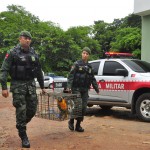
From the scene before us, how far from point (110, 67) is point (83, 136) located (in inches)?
141

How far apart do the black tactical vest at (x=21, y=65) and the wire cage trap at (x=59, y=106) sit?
0.83 meters

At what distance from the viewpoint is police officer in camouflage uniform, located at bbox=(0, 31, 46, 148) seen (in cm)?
593

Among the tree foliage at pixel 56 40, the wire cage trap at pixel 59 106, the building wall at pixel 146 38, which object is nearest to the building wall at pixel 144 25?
the building wall at pixel 146 38

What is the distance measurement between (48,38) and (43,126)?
3533 cm

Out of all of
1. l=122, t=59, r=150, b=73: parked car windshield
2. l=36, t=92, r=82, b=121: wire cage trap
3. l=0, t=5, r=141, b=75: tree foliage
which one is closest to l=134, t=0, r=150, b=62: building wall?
l=122, t=59, r=150, b=73: parked car windshield

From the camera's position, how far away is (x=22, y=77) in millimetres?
5984

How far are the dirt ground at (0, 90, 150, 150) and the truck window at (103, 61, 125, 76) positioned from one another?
4.71 ft

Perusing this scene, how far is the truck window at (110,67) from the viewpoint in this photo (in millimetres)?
9836

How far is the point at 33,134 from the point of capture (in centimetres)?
716

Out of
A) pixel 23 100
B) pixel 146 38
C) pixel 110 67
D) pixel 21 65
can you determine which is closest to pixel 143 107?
pixel 110 67

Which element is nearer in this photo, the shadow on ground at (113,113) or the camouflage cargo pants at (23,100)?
the camouflage cargo pants at (23,100)

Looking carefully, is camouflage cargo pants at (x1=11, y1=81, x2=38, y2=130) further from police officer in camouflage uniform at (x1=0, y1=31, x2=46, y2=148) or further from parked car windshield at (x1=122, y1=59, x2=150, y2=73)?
parked car windshield at (x1=122, y1=59, x2=150, y2=73)

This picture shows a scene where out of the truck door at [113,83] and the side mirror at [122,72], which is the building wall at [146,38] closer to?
the truck door at [113,83]

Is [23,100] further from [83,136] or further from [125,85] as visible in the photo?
[125,85]
